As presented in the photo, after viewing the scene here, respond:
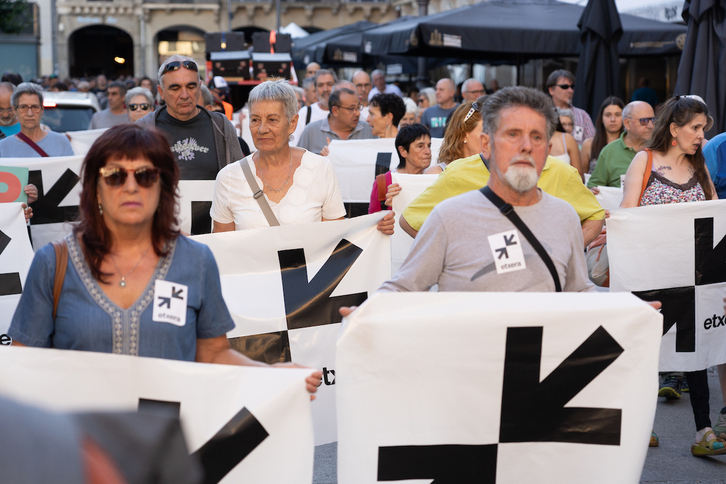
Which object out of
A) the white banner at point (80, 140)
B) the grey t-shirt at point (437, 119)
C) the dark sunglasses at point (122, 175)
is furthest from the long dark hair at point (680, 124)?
the white banner at point (80, 140)

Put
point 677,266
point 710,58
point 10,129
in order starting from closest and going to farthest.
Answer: point 677,266, point 710,58, point 10,129

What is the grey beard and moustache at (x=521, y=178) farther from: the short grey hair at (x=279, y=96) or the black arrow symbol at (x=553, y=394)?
the short grey hair at (x=279, y=96)

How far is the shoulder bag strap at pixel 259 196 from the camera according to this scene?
165 inches

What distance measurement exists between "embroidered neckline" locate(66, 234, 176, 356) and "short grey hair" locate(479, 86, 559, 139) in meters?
1.28

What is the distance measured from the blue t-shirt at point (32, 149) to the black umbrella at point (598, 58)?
5.64 m

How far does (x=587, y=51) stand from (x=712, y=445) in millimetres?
6135

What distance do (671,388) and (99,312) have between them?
4.13 metres

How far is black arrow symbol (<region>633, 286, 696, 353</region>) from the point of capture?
468 cm

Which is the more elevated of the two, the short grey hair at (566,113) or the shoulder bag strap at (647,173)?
the short grey hair at (566,113)

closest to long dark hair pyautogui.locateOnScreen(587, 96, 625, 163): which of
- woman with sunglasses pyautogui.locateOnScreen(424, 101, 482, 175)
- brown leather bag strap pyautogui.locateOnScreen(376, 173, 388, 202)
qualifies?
woman with sunglasses pyautogui.locateOnScreen(424, 101, 482, 175)

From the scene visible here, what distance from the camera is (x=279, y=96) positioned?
13.8 feet

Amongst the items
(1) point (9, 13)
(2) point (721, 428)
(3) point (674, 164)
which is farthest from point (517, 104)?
(1) point (9, 13)

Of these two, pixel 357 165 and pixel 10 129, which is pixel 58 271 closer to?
pixel 357 165

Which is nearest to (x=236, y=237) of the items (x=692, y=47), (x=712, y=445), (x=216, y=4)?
(x=712, y=445)
